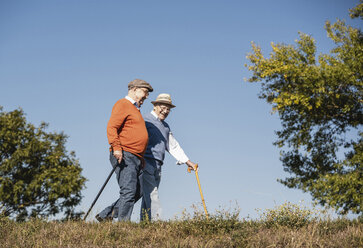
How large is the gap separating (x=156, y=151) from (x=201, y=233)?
262cm

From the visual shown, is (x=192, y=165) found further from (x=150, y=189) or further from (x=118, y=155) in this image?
(x=118, y=155)

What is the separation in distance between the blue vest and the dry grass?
1.84 metres

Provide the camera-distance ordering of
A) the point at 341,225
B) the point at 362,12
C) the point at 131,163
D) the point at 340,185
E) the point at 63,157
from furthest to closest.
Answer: the point at 63,157 → the point at 362,12 → the point at 340,185 → the point at 131,163 → the point at 341,225

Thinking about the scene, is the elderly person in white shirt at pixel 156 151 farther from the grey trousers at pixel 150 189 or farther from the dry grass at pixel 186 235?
the dry grass at pixel 186 235

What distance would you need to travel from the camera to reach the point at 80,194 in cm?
2041

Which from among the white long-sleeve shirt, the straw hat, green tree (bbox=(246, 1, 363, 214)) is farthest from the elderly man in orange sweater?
green tree (bbox=(246, 1, 363, 214))

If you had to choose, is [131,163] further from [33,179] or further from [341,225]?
[33,179]

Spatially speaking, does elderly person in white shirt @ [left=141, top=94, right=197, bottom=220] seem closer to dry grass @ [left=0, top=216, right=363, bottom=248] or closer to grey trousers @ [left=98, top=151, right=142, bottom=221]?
grey trousers @ [left=98, top=151, right=142, bottom=221]

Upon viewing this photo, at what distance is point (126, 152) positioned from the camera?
6.70 meters

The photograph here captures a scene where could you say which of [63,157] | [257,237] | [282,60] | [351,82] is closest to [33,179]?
[63,157]

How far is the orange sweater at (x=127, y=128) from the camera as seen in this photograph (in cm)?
668

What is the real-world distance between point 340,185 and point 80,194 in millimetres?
13306

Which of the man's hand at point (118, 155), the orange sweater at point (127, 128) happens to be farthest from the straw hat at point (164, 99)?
the man's hand at point (118, 155)

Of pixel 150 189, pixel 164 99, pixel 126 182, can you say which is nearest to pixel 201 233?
pixel 126 182
